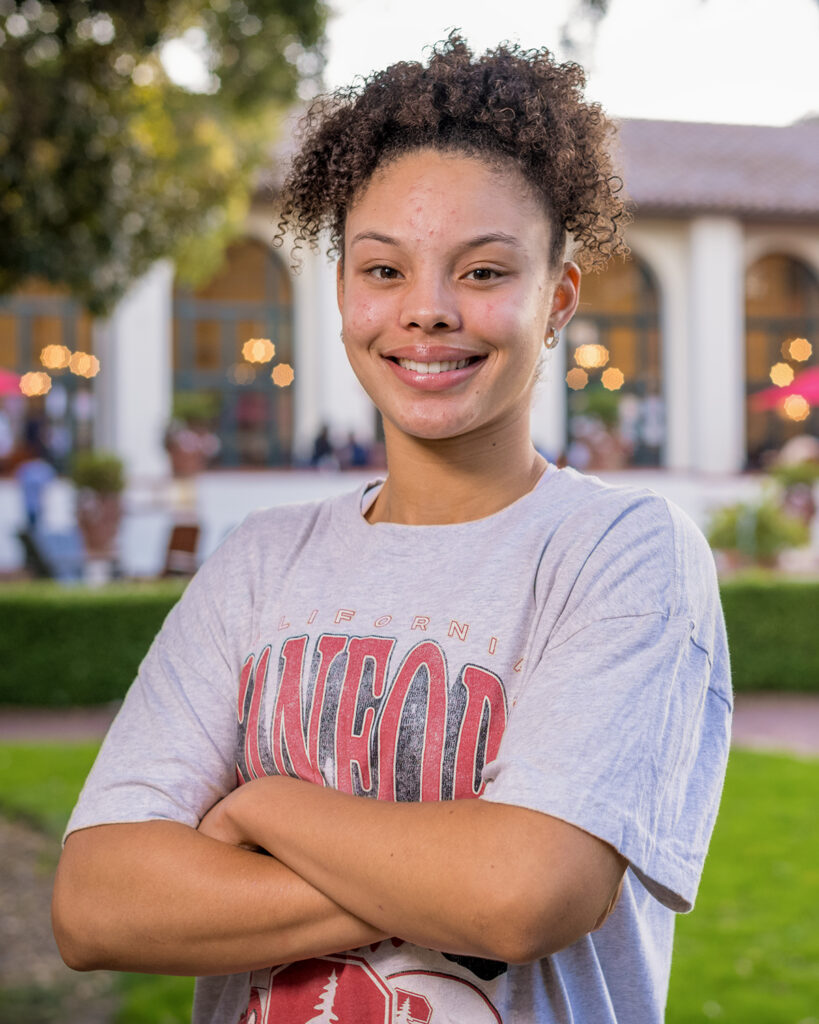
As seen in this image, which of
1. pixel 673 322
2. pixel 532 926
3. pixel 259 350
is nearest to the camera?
pixel 532 926

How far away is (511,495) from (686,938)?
3.78m

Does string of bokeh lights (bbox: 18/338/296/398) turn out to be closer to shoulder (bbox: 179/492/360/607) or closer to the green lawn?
the green lawn

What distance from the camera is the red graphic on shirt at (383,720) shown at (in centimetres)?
143

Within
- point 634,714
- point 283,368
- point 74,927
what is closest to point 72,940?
point 74,927

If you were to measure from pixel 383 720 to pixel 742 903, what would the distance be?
4.30m

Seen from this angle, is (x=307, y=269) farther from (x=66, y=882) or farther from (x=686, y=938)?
(x=66, y=882)

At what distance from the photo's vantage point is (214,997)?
159 centimetres

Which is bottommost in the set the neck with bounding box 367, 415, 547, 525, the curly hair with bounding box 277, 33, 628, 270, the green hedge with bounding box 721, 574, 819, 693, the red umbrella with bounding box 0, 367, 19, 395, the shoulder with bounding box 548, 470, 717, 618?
the green hedge with bounding box 721, 574, 819, 693

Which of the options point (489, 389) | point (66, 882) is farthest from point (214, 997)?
point (489, 389)

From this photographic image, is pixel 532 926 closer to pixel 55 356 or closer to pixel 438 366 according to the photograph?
pixel 438 366

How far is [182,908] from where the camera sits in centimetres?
144

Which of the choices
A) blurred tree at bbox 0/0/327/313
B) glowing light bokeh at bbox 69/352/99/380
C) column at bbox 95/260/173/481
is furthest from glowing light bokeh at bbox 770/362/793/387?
blurred tree at bbox 0/0/327/313

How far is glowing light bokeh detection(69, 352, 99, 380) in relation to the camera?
24.5 metres

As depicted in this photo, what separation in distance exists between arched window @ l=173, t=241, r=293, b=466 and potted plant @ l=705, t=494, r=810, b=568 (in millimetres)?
14128
